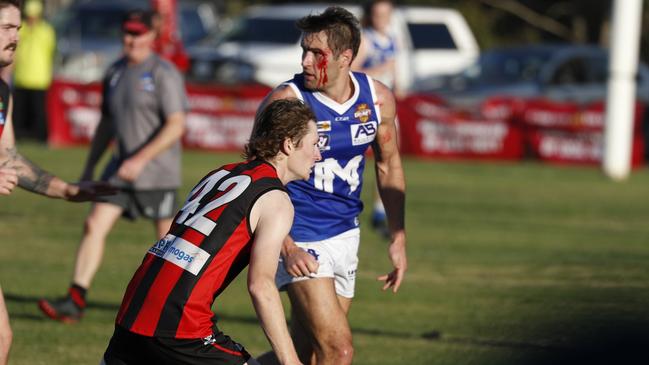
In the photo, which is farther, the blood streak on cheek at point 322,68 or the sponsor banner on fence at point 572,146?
the sponsor banner on fence at point 572,146

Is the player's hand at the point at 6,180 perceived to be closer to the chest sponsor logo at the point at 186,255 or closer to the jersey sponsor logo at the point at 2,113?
the jersey sponsor logo at the point at 2,113

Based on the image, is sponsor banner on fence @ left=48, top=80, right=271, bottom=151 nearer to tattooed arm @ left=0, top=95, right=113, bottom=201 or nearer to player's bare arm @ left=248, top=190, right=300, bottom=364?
tattooed arm @ left=0, top=95, right=113, bottom=201

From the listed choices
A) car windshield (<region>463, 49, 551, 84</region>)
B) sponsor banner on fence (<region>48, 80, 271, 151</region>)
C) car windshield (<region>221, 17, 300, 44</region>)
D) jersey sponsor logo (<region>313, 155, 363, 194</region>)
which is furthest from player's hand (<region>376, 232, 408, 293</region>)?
car windshield (<region>221, 17, 300, 44</region>)

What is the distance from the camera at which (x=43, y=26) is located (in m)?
22.3

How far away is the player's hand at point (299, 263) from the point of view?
519cm

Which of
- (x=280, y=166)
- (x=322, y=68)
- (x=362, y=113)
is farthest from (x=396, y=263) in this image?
(x=280, y=166)

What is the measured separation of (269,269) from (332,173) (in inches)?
64.2

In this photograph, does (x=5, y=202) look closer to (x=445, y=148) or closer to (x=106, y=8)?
(x=445, y=148)

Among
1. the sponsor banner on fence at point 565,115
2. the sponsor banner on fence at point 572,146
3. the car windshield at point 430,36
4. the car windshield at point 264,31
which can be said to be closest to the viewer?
the sponsor banner on fence at point 565,115

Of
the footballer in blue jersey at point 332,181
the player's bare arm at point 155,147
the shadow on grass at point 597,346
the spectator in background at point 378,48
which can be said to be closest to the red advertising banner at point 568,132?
the spectator in background at point 378,48

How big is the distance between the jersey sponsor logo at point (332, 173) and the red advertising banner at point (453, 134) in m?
15.2

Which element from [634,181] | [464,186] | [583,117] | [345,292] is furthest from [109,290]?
[583,117]

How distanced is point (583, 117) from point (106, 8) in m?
11.0

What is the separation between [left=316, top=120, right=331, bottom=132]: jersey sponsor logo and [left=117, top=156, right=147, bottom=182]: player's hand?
264 cm
